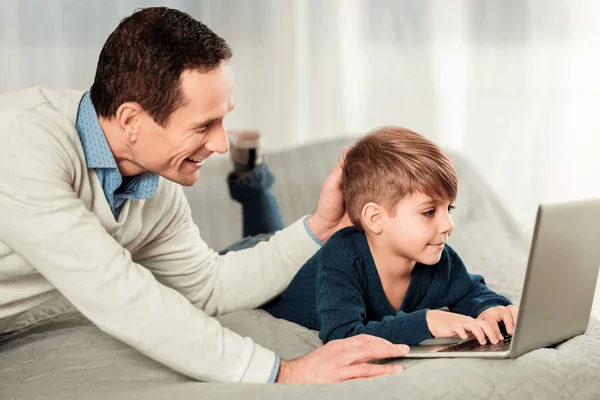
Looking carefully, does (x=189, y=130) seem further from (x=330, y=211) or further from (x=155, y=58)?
(x=330, y=211)

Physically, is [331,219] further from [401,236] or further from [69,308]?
[69,308]

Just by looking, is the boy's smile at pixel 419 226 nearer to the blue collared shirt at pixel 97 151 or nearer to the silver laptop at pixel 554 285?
the silver laptop at pixel 554 285

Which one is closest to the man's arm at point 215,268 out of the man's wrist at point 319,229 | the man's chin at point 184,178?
the man's wrist at point 319,229

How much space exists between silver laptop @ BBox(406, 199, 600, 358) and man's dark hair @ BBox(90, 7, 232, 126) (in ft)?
1.96

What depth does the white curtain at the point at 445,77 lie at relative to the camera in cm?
313

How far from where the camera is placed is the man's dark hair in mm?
1394

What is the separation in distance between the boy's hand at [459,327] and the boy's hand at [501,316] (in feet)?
0.18

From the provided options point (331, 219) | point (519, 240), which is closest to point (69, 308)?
point (331, 219)

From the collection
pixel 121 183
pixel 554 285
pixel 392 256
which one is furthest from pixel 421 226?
pixel 121 183

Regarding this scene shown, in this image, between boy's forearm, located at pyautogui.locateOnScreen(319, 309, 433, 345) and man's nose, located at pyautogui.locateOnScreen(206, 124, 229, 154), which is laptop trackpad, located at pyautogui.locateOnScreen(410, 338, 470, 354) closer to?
boy's forearm, located at pyautogui.locateOnScreen(319, 309, 433, 345)

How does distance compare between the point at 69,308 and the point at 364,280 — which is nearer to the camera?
the point at 364,280

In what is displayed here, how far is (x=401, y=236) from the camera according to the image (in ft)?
5.33

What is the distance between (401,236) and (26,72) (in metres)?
1.79

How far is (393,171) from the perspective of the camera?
1.62 m
